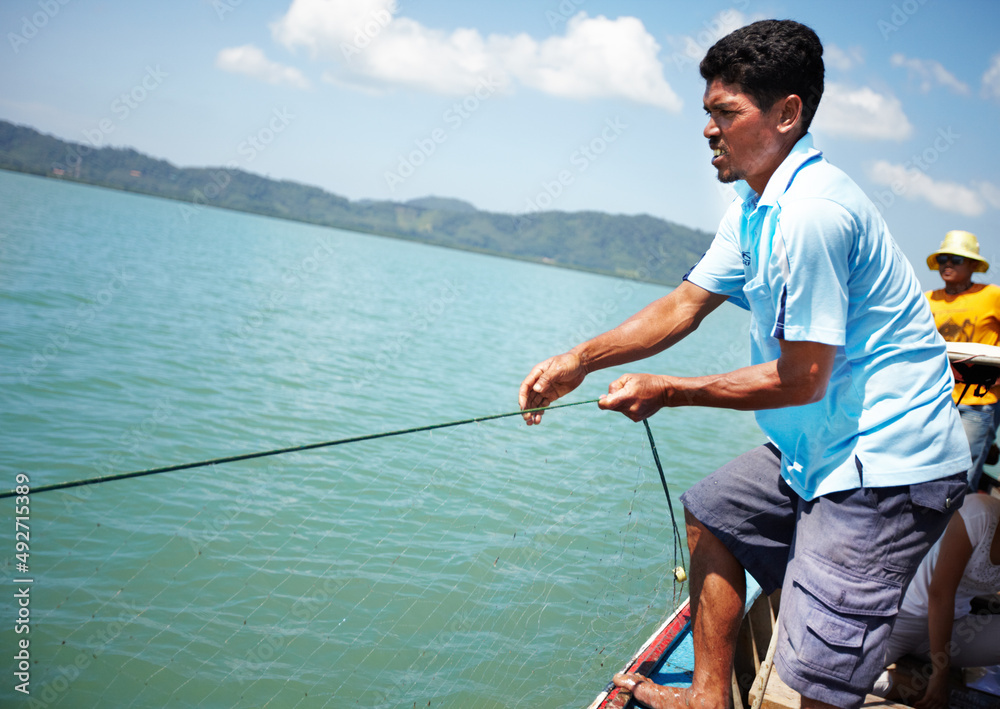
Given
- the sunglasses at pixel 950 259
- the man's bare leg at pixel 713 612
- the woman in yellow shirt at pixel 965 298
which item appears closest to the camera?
the man's bare leg at pixel 713 612

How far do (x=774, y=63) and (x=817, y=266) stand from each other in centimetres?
64

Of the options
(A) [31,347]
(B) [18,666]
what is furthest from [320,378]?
(B) [18,666]

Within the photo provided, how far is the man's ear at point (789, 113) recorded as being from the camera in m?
2.12

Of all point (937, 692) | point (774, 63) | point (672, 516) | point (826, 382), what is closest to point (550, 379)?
point (826, 382)

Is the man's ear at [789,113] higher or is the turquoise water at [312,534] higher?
the man's ear at [789,113]

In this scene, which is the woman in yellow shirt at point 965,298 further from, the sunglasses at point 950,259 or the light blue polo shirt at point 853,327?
the light blue polo shirt at point 853,327

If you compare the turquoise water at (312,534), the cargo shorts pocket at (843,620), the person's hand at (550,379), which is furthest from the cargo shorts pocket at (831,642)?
the turquoise water at (312,534)

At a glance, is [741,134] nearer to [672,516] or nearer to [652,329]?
[652,329]

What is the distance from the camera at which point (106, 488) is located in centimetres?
694

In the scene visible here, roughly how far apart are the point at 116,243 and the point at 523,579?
1410 inches

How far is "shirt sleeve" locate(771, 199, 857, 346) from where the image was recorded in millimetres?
1889

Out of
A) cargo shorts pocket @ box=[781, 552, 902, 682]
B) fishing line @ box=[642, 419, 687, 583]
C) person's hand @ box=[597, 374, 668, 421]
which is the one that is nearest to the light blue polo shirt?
cargo shorts pocket @ box=[781, 552, 902, 682]

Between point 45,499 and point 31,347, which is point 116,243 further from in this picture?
point 45,499

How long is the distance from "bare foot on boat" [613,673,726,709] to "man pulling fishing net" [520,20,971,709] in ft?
1.95
